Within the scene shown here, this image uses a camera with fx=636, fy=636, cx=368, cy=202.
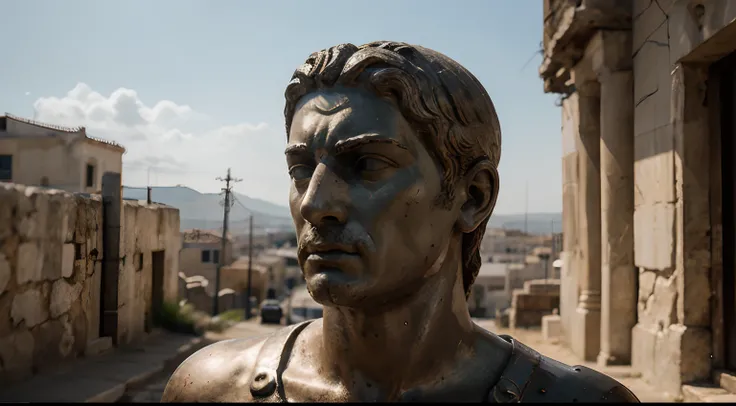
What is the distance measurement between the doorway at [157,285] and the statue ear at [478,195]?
29.6 ft

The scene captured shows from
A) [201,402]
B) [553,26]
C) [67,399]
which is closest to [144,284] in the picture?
[67,399]

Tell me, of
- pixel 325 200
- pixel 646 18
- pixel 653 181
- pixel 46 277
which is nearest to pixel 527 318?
pixel 653 181

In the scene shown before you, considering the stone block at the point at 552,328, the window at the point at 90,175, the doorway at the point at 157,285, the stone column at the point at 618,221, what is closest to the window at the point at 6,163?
the window at the point at 90,175

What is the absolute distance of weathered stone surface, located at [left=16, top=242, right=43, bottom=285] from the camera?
573 cm

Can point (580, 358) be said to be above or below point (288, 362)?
below

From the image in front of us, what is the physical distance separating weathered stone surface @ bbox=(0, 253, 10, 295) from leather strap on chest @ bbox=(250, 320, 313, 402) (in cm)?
445

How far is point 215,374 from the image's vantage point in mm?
1937

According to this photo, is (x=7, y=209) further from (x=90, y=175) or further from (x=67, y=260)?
(x=90, y=175)

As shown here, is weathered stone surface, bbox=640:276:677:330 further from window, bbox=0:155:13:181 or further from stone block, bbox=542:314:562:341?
window, bbox=0:155:13:181

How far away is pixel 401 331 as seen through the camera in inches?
67.4

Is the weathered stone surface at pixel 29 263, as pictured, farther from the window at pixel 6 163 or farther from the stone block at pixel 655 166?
the window at pixel 6 163

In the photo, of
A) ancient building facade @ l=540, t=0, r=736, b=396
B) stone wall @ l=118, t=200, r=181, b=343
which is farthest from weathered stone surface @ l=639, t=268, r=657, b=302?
stone wall @ l=118, t=200, r=181, b=343

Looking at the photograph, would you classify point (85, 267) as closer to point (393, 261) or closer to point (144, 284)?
point (144, 284)

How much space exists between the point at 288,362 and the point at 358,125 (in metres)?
0.75
